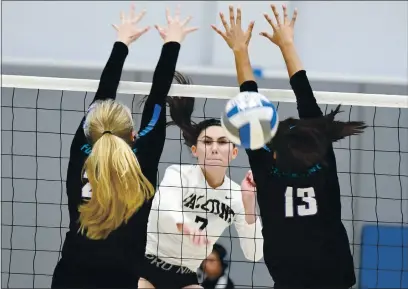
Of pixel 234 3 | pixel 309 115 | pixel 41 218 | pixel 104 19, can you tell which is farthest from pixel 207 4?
pixel 309 115

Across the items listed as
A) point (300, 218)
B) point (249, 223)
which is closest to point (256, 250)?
point (249, 223)

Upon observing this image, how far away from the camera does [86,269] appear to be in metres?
3.05

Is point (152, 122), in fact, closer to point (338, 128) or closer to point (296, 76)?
point (296, 76)

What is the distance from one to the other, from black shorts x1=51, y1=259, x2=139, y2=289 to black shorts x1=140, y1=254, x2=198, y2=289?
604 millimetres

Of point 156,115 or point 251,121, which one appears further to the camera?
point 156,115

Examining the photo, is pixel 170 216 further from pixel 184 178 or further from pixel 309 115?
pixel 309 115

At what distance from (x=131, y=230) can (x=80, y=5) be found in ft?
9.48

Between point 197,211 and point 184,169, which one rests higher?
point 184,169

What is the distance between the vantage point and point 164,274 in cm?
372

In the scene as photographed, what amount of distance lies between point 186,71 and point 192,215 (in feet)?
5.65

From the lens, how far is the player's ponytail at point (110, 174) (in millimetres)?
2928

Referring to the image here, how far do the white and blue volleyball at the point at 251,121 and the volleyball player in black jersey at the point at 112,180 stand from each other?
1.13 feet

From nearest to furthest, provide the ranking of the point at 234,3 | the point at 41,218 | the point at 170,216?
1. the point at 170,216
2. the point at 41,218
3. the point at 234,3

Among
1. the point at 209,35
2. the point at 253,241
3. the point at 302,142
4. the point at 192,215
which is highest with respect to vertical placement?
the point at 209,35
